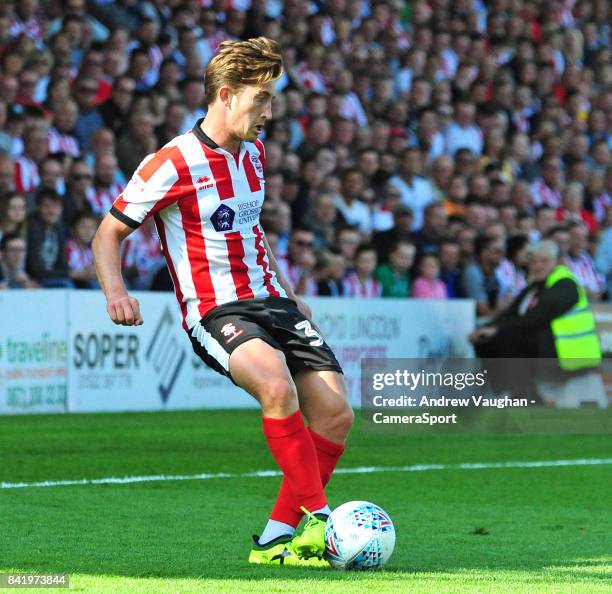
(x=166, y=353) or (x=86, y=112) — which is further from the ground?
(x=86, y=112)

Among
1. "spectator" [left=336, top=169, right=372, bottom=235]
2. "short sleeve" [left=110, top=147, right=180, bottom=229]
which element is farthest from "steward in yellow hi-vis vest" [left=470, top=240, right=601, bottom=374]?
"short sleeve" [left=110, top=147, right=180, bottom=229]

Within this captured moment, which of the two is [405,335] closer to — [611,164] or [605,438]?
[605,438]

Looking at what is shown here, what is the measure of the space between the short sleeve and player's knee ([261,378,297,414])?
2.81 feet

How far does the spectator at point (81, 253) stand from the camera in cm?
1407

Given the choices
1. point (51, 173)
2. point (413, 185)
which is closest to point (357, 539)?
point (51, 173)

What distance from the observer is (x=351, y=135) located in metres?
18.6

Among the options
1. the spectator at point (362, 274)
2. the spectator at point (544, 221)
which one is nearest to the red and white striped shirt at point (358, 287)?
the spectator at point (362, 274)

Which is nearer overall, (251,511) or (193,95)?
(251,511)

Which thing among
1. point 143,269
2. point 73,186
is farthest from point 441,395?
point 73,186

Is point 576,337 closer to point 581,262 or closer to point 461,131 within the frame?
point 581,262

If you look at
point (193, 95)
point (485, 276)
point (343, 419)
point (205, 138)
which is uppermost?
point (193, 95)

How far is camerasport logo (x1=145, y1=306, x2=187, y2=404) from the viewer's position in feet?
46.4

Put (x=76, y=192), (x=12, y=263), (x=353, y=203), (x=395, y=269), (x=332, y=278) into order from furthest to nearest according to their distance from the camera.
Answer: (x=353, y=203), (x=395, y=269), (x=332, y=278), (x=76, y=192), (x=12, y=263)

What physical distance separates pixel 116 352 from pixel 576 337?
14.7 feet
